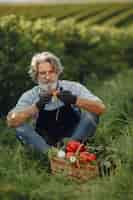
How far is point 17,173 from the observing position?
6.96 meters

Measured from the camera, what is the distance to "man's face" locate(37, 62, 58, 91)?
23.3 ft

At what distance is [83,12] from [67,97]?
2603 millimetres

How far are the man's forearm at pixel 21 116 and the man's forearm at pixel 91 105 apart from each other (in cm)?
40

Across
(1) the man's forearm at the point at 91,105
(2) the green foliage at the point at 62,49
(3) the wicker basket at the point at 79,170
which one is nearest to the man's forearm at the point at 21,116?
(1) the man's forearm at the point at 91,105

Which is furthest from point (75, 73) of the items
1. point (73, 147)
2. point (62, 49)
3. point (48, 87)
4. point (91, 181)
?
point (91, 181)

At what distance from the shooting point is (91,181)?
660cm

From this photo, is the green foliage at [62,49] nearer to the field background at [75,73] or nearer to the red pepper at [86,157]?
the field background at [75,73]

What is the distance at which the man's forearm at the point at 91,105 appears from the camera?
23.2ft

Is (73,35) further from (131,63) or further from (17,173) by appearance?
(17,173)

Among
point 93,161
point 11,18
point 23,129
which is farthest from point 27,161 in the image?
point 11,18

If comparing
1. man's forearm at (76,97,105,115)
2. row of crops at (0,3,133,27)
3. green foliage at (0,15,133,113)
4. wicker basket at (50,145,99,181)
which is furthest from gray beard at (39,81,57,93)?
row of crops at (0,3,133,27)

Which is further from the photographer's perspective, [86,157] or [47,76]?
[47,76]

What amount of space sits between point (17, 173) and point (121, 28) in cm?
330

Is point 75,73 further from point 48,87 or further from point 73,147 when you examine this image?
point 73,147
